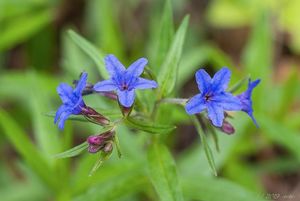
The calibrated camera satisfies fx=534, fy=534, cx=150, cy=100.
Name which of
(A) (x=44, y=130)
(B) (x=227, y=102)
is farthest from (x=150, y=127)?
(A) (x=44, y=130)

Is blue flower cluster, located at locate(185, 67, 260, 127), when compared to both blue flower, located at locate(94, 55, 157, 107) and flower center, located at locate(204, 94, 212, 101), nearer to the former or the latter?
flower center, located at locate(204, 94, 212, 101)

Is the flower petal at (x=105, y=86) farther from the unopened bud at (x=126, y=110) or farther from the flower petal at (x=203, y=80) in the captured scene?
the flower petal at (x=203, y=80)

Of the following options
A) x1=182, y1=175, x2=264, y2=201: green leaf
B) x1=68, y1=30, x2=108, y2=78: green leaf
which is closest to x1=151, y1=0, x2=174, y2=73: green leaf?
x1=68, y1=30, x2=108, y2=78: green leaf

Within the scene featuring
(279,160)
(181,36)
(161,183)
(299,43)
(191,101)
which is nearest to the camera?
(191,101)

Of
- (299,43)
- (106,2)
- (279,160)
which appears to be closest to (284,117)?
(279,160)

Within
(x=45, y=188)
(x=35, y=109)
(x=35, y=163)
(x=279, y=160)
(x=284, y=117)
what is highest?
(x=35, y=109)

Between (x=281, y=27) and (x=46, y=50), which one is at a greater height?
(x=46, y=50)

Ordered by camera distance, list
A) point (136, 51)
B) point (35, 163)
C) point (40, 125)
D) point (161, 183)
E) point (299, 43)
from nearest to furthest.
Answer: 1. point (161, 183)
2. point (35, 163)
3. point (40, 125)
4. point (136, 51)
5. point (299, 43)

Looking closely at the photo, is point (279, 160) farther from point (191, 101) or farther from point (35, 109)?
point (191, 101)
